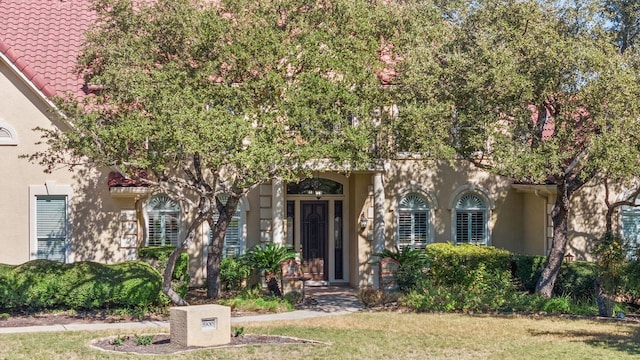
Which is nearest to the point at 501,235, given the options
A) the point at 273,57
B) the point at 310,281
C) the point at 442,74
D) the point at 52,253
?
the point at 310,281

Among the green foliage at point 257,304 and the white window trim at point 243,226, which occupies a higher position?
the white window trim at point 243,226

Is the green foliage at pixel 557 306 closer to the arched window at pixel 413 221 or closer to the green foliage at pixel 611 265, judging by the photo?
the green foliage at pixel 611 265

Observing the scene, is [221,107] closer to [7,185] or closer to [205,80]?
[205,80]

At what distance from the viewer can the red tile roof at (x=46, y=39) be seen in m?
20.8

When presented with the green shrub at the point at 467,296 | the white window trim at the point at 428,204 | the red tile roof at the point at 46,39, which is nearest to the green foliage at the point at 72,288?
the red tile roof at the point at 46,39

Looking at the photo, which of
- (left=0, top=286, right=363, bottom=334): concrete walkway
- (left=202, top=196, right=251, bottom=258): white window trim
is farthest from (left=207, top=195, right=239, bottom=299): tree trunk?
(left=202, top=196, right=251, bottom=258): white window trim

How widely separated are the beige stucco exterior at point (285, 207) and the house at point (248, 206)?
0.03 m

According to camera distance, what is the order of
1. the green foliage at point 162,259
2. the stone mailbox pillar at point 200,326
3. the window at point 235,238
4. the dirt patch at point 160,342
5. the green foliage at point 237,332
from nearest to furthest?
the dirt patch at point 160,342, the stone mailbox pillar at point 200,326, the green foliage at point 237,332, the green foliage at point 162,259, the window at point 235,238

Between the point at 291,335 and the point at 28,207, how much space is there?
869 cm

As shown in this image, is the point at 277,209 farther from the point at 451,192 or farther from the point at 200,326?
the point at 200,326

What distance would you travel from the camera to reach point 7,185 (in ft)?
67.2

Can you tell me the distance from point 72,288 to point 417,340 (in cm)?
735

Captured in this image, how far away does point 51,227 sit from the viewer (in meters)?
20.9

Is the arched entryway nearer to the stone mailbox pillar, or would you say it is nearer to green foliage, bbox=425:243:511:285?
green foliage, bbox=425:243:511:285
